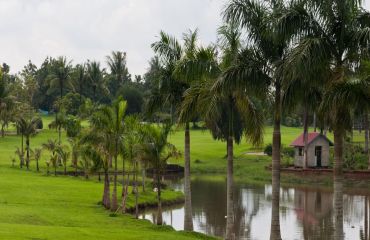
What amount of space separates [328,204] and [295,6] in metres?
30.7

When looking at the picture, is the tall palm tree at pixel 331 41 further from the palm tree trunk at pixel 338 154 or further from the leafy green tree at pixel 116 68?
the leafy green tree at pixel 116 68

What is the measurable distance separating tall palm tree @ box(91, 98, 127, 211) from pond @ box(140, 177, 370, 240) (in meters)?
6.19

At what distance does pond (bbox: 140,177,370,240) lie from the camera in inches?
1345

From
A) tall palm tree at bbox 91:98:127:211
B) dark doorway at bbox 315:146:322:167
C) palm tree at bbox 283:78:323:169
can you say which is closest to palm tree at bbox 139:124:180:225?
tall palm tree at bbox 91:98:127:211

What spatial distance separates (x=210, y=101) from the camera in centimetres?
2488

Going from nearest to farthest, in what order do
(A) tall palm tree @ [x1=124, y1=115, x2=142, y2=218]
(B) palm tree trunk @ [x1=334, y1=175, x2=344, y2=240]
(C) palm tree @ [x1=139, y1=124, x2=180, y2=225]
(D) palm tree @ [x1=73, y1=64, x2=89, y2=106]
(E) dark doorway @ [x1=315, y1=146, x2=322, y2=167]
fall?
(B) palm tree trunk @ [x1=334, y1=175, x2=344, y2=240], (C) palm tree @ [x1=139, y1=124, x2=180, y2=225], (A) tall palm tree @ [x1=124, y1=115, x2=142, y2=218], (E) dark doorway @ [x1=315, y1=146, x2=322, y2=167], (D) palm tree @ [x1=73, y1=64, x2=89, y2=106]

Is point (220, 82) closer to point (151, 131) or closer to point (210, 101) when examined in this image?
point (210, 101)

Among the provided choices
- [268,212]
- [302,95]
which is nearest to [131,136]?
[268,212]

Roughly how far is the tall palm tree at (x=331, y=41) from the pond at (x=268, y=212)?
422cm

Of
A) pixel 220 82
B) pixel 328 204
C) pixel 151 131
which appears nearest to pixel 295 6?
pixel 220 82

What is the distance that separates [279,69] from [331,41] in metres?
2.30

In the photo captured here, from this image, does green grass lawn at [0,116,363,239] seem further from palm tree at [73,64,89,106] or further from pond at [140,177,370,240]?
palm tree at [73,64,89,106]

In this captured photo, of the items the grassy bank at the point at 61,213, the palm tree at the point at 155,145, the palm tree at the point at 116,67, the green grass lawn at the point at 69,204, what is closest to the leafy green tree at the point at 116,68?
the palm tree at the point at 116,67

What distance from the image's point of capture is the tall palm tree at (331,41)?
18.9 meters
